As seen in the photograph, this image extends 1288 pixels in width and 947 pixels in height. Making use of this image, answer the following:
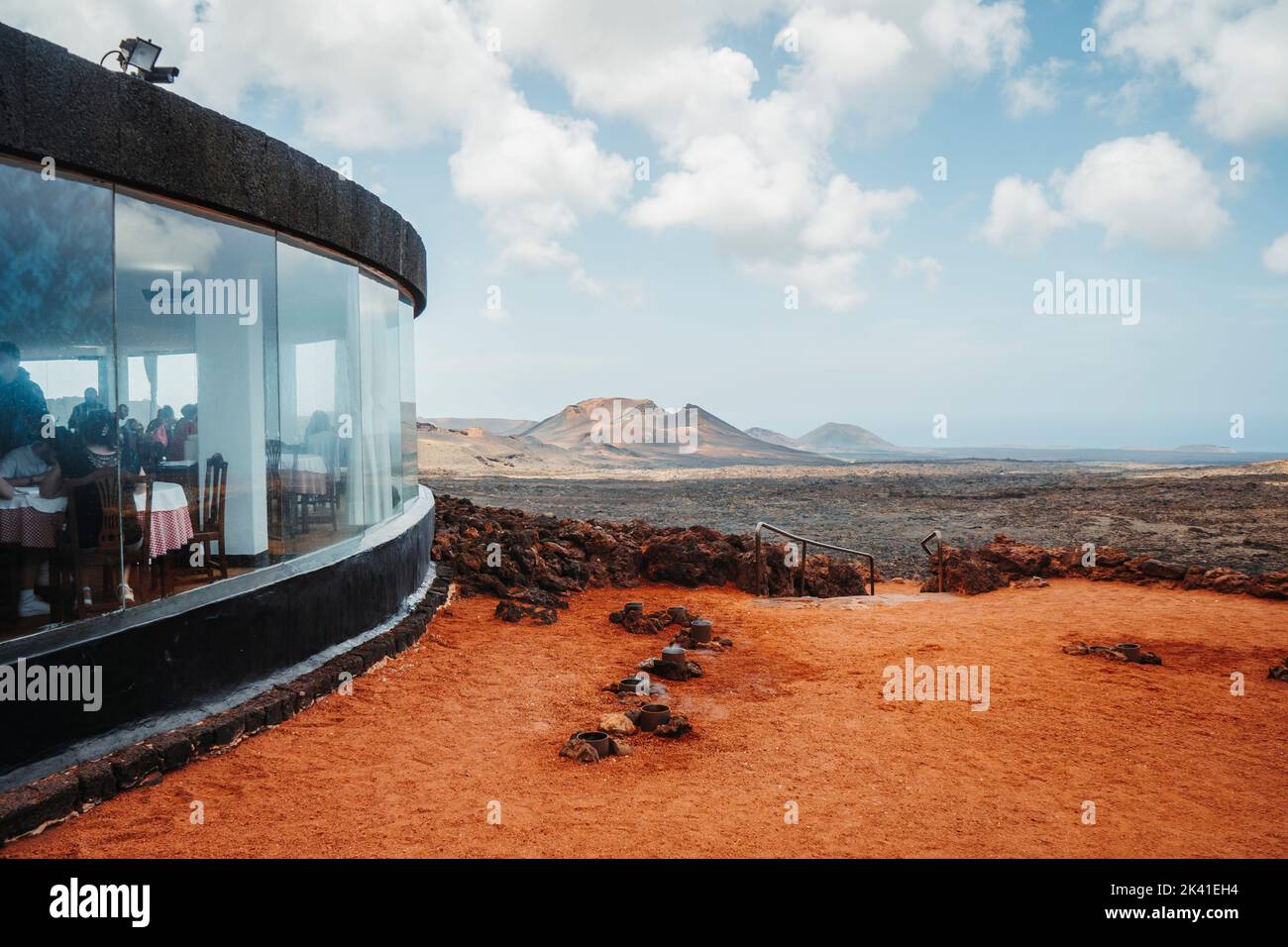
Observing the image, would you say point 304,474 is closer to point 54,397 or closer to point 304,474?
point 304,474

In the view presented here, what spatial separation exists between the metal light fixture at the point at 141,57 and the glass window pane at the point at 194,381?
53.5 inches

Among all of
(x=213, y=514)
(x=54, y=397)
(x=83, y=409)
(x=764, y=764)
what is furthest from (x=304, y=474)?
(x=764, y=764)

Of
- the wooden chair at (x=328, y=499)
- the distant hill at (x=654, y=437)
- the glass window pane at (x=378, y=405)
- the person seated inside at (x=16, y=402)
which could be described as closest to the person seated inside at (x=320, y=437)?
the wooden chair at (x=328, y=499)

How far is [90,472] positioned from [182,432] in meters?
0.79

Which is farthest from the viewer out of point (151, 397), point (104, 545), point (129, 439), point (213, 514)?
point (213, 514)

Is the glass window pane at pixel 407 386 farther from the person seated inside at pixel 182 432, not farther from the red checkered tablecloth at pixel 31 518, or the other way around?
the red checkered tablecloth at pixel 31 518

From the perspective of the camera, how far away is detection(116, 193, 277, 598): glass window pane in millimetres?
5227

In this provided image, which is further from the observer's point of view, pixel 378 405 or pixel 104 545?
pixel 378 405

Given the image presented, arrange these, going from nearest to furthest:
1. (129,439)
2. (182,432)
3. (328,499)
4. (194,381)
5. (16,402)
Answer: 1. (16,402)
2. (129,439)
3. (182,432)
4. (194,381)
5. (328,499)

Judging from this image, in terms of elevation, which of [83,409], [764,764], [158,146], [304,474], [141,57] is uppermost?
[141,57]

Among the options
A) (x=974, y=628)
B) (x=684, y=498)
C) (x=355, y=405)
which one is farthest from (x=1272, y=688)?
(x=684, y=498)

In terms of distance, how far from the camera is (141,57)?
20.2 feet

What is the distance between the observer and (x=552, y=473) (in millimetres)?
54406

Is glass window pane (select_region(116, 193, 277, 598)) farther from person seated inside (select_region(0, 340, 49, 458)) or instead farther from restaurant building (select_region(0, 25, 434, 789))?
person seated inside (select_region(0, 340, 49, 458))
